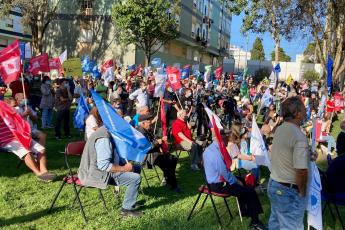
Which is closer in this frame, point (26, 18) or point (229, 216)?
point (229, 216)

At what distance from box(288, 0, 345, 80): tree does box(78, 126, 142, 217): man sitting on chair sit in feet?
59.5

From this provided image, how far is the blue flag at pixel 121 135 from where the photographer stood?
6.44 meters

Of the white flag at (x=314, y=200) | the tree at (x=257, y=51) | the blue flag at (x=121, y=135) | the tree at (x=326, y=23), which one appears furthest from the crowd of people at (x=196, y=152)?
the tree at (x=257, y=51)

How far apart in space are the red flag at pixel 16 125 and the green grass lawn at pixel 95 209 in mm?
789

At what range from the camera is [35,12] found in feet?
118

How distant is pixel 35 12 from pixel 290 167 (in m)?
34.7

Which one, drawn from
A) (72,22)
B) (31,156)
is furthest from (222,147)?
(72,22)

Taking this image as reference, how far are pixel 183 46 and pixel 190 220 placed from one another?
57.5m

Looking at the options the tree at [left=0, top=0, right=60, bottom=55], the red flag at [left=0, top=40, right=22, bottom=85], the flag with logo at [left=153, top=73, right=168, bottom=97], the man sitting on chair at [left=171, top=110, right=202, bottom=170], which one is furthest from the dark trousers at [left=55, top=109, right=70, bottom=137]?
the tree at [left=0, top=0, right=60, bottom=55]

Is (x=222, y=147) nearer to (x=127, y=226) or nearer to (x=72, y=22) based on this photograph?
(x=127, y=226)

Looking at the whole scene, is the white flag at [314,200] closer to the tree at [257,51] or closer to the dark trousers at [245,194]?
the dark trousers at [245,194]

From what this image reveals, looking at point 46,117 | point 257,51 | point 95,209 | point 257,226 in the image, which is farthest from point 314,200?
point 257,51

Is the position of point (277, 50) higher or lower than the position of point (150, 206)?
higher

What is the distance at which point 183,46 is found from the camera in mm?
63219
